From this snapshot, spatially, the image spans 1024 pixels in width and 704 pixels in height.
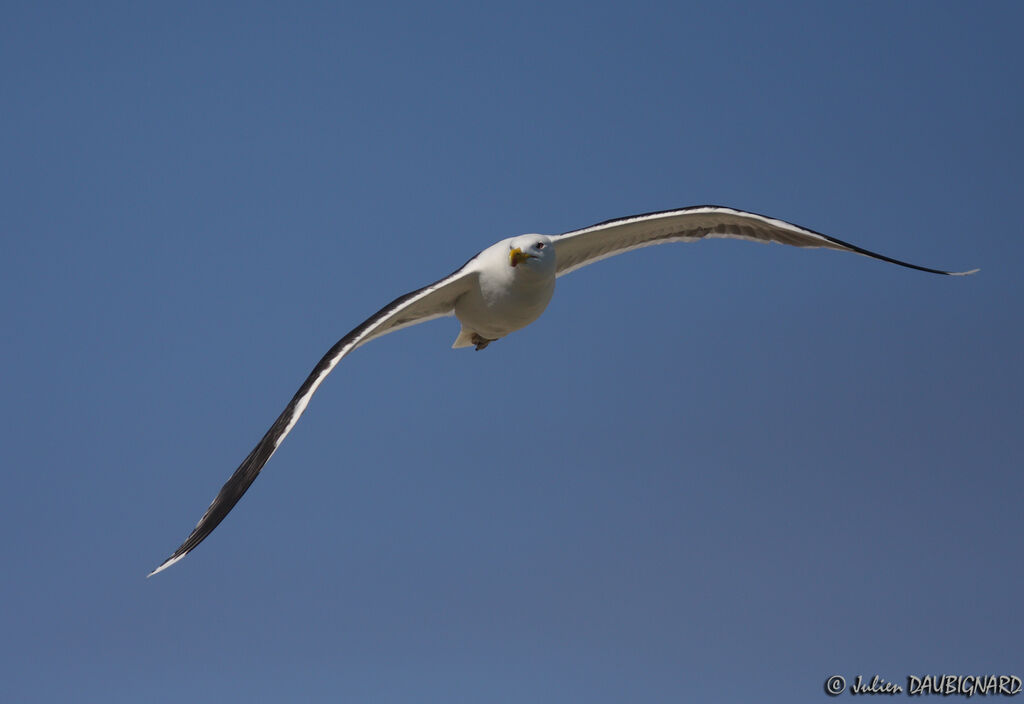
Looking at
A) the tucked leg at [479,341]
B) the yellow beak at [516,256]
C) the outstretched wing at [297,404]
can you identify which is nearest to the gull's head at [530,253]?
the yellow beak at [516,256]

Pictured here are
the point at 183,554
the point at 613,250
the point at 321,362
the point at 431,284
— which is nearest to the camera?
the point at 183,554

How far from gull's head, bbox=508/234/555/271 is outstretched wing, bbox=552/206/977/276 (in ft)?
2.59

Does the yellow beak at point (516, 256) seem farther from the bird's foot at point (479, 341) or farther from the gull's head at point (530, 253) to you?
the bird's foot at point (479, 341)

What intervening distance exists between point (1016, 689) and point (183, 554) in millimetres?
10974

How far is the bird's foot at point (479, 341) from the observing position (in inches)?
665

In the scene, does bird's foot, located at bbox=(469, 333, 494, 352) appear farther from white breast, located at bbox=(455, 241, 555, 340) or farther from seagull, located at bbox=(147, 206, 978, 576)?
white breast, located at bbox=(455, 241, 555, 340)

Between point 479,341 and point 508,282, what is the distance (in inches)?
70.0

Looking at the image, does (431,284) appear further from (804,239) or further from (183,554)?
(804,239)

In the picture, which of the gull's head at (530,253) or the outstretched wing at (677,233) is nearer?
the gull's head at (530,253)

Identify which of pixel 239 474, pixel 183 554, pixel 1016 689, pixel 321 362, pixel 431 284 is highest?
pixel 431 284

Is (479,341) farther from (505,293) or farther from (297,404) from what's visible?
(297,404)

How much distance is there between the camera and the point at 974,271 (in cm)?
1806

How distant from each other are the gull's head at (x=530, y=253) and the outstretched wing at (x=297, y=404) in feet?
2.22

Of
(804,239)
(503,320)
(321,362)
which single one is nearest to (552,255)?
(503,320)
